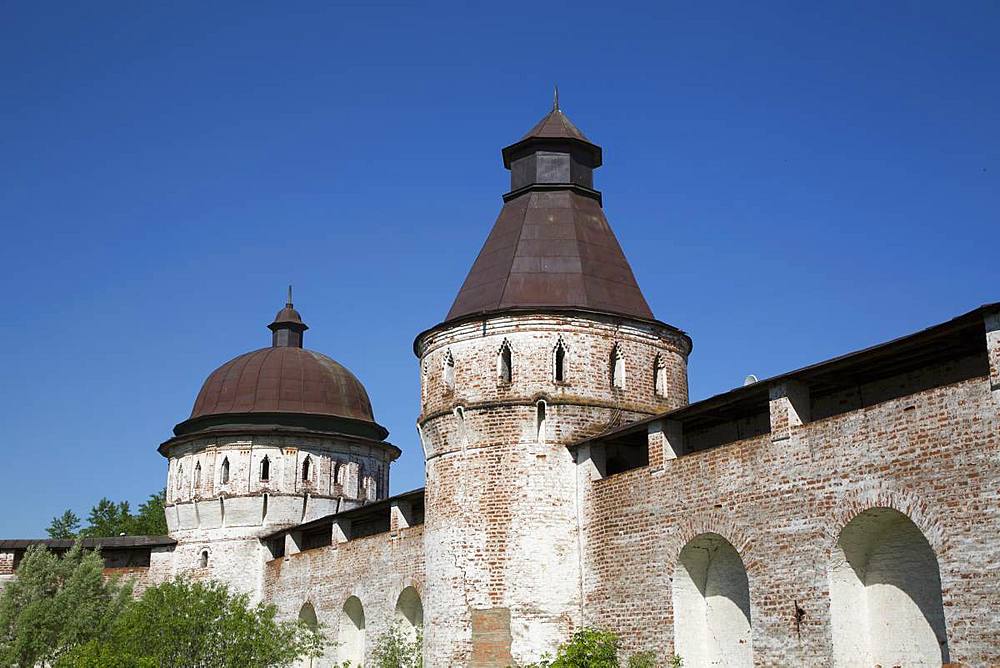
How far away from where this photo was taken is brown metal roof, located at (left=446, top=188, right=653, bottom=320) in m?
22.3

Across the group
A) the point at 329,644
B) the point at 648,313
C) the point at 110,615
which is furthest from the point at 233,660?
the point at 648,313

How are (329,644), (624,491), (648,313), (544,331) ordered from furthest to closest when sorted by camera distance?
(329,644) < (648,313) < (544,331) < (624,491)

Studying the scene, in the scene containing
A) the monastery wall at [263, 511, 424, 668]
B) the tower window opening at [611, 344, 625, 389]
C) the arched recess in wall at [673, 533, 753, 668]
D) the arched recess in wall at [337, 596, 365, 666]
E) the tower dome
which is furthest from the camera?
the tower dome

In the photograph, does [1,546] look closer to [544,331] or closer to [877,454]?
[544,331]

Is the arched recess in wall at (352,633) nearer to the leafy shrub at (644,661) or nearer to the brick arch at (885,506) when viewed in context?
the leafy shrub at (644,661)

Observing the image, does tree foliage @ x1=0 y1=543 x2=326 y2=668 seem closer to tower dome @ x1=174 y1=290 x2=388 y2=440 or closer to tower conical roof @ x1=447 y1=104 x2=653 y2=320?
tower dome @ x1=174 y1=290 x2=388 y2=440

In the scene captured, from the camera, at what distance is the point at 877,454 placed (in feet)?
49.8

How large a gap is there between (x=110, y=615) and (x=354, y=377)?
11757 mm

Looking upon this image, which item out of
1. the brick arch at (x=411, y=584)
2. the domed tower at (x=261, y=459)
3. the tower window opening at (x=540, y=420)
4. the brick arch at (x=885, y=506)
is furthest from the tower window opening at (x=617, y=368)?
the domed tower at (x=261, y=459)

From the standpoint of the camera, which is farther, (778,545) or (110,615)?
(110,615)

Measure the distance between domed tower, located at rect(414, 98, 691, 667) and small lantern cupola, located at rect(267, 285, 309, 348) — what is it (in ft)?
50.7

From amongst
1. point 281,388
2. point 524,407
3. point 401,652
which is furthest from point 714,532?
point 281,388

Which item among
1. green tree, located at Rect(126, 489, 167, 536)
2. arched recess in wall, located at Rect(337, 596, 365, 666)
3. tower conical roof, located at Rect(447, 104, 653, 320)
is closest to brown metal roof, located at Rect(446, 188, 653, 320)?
tower conical roof, located at Rect(447, 104, 653, 320)

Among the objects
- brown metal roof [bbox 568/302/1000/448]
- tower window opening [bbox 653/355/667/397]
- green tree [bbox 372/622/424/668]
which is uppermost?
tower window opening [bbox 653/355/667/397]
